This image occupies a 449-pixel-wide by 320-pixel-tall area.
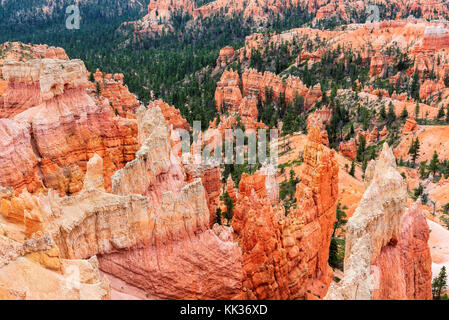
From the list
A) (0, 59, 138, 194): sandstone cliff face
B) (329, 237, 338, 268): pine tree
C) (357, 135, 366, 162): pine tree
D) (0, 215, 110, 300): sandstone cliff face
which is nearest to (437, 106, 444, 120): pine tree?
(357, 135, 366, 162): pine tree

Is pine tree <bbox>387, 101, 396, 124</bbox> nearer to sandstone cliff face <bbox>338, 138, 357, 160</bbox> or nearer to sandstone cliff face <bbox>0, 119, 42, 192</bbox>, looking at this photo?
sandstone cliff face <bbox>338, 138, 357, 160</bbox>

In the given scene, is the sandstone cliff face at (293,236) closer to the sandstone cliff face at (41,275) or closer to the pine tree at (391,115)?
the sandstone cliff face at (41,275)

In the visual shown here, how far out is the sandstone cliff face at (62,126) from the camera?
21297 millimetres

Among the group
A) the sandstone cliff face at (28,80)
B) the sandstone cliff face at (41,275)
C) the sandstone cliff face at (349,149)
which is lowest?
the sandstone cliff face at (349,149)

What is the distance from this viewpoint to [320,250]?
2222 centimetres

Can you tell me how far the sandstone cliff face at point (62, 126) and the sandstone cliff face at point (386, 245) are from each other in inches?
495

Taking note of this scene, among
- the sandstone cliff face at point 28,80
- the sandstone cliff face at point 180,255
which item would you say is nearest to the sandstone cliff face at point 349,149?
the sandstone cliff face at point 28,80

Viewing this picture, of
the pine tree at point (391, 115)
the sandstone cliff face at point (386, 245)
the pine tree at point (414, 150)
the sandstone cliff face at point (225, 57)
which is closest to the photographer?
the sandstone cliff face at point (386, 245)

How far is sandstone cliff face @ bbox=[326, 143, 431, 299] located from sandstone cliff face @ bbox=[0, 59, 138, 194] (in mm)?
12584

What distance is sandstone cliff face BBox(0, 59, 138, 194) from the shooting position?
21.3 metres

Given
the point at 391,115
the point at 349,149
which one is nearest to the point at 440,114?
the point at 391,115

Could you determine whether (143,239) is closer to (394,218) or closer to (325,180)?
(394,218)

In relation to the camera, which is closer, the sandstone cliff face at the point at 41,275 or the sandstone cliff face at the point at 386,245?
the sandstone cliff face at the point at 41,275
